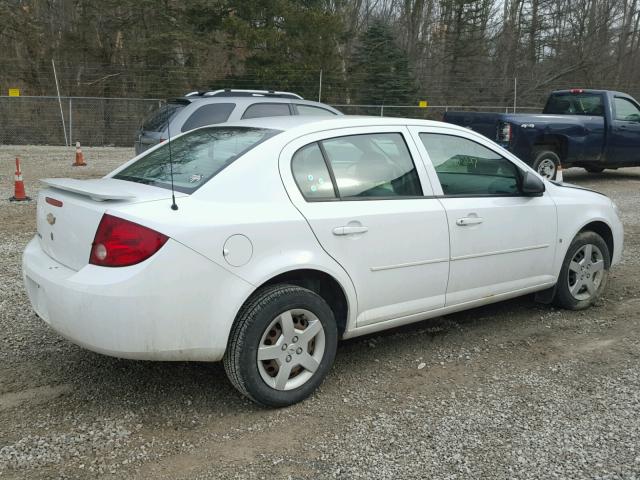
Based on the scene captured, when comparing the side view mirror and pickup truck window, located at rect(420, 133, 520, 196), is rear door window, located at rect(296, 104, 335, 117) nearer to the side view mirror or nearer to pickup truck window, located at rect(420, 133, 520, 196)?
pickup truck window, located at rect(420, 133, 520, 196)

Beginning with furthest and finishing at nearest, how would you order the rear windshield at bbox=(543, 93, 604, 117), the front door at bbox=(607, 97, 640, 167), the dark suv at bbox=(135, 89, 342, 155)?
the rear windshield at bbox=(543, 93, 604, 117) < the front door at bbox=(607, 97, 640, 167) < the dark suv at bbox=(135, 89, 342, 155)

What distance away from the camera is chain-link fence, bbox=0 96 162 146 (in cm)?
2083

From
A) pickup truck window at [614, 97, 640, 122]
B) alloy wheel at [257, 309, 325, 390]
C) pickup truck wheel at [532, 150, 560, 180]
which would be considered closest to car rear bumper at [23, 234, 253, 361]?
alloy wheel at [257, 309, 325, 390]

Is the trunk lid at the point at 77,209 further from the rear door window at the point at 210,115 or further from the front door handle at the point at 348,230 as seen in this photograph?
the rear door window at the point at 210,115

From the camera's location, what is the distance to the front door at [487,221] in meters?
4.12

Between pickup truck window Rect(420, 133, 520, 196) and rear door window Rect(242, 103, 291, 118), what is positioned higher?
rear door window Rect(242, 103, 291, 118)

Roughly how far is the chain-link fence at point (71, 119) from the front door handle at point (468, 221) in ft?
63.9

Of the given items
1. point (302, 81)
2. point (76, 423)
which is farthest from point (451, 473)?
point (302, 81)

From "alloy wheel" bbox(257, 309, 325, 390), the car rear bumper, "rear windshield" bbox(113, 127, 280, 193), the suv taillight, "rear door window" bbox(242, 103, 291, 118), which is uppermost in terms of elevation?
"rear door window" bbox(242, 103, 291, 118)

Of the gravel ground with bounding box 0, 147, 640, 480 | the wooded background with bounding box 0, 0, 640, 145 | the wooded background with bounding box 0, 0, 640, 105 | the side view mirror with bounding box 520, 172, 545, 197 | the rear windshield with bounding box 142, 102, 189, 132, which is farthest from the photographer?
the wooded background with bounding box 0, 0, 640, 105

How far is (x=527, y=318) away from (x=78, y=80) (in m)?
23.9

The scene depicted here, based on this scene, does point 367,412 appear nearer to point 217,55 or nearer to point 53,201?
point 53,201

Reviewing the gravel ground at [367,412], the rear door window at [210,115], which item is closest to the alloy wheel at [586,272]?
the gravel ground at [367,412]

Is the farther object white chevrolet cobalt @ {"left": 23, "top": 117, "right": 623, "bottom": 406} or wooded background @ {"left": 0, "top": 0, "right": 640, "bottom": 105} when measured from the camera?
wooded background @ {"left": 0, "top": 0, "right": 640, "bottom": 105}
